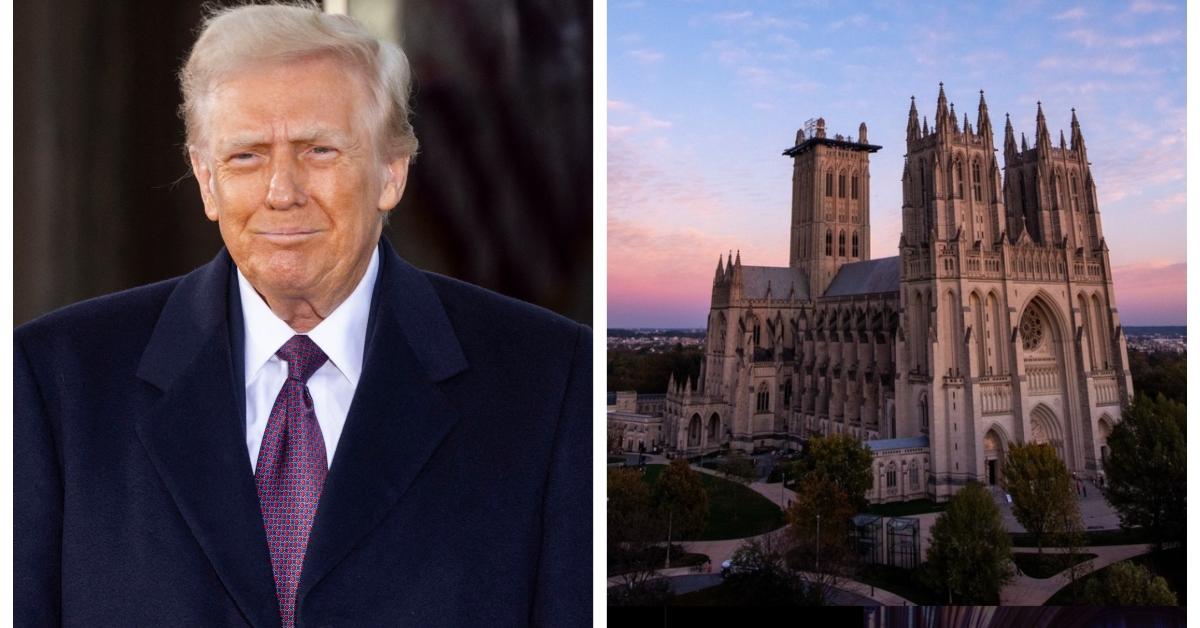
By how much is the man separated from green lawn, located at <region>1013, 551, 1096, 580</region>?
3740mm

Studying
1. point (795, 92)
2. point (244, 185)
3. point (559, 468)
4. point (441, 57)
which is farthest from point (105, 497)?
point (795, 92)

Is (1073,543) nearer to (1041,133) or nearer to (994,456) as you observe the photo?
(994,456)

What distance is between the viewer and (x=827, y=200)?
4699 mm

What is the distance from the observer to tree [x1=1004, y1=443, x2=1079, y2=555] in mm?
5023

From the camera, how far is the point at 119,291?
230 centimetres

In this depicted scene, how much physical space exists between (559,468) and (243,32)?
1350mm

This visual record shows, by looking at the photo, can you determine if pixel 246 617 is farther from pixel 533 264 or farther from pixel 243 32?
pixel 243 32

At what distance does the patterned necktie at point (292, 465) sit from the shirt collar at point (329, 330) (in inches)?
1.2

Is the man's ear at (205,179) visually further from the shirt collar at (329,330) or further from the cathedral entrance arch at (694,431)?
the cathedral entrance arch at (694,431)

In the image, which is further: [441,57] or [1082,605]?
[1082,605]

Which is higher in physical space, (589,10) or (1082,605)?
(589,10)

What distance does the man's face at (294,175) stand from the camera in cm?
209

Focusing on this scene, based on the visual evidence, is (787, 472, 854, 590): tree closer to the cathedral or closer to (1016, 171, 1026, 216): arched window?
the cathedral

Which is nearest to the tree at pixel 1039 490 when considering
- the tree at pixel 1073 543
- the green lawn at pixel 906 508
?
the tree at pixel 1073 543
